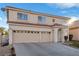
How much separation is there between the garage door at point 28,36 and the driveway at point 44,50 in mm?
376

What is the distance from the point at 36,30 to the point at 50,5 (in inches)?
94.8

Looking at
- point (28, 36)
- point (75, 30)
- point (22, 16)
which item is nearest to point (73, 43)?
point (75, 30)

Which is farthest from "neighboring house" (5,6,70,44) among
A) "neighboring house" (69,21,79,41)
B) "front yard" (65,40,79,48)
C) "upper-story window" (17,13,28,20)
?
"front yard" (65,40,79,48)

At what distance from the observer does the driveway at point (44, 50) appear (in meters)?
8.12

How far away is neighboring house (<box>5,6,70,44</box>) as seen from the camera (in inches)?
384

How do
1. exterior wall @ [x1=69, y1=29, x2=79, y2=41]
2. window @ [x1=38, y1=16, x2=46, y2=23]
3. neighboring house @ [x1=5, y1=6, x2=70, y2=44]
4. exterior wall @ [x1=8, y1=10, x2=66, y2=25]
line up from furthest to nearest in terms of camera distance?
window @ [x1=38, y1=16, x2=46, y2=23]
exterior wall @ [x1=8, y1=10, x2=66, y2=25]
neighboring house @ [x1=5, y1=6, x2=70, y2=44]
exterior wall @ [x1=69, y1=29, x2=79, y2=41]

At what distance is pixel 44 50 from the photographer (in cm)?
871

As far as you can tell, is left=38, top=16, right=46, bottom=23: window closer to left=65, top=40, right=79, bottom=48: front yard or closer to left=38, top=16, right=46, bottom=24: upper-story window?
left=38, top=16, right=46, bottom=24: upper-story window

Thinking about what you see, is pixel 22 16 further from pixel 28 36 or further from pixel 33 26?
pixel 28 36

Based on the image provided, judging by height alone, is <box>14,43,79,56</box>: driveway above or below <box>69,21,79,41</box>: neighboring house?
below

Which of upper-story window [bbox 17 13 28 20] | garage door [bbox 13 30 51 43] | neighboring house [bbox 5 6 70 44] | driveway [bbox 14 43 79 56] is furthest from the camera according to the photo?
upper-story window [bbox 17 13 28 20]

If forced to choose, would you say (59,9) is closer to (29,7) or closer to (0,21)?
(29,7)

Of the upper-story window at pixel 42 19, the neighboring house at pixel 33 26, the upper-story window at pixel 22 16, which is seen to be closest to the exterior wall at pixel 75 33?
the neighboring house at pixel 33 26

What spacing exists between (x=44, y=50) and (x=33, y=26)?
2529mm
